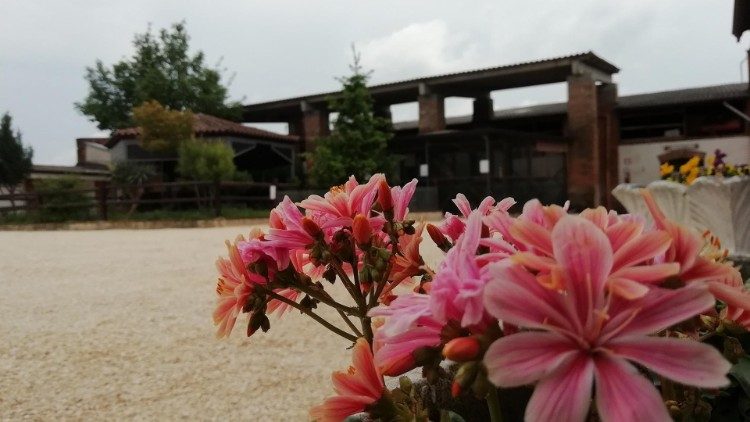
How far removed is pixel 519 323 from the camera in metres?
0.40

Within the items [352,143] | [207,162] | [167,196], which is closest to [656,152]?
[352,143]

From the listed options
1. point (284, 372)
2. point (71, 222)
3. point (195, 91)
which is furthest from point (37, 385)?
point (195, 91)

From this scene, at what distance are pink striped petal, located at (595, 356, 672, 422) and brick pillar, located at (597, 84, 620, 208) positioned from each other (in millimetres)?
24255

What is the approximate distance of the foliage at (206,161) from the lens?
65.2 feet

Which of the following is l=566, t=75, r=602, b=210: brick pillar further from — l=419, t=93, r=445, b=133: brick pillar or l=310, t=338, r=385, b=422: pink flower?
l=310, t=338, r=385, b=422: pink flower

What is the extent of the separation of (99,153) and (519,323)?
41574mm

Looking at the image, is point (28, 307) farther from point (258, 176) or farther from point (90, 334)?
point (258, 176)

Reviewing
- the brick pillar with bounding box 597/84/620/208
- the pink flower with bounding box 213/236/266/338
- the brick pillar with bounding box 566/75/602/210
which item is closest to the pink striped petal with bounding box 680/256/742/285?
the pink flower with bounding box 213/236/266/338

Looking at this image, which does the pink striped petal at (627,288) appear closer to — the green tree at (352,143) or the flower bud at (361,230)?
the flower bud at (361,230)

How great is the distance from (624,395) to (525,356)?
61 mm

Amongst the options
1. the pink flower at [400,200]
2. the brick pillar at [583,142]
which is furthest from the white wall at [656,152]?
the pink flower at [400,200]

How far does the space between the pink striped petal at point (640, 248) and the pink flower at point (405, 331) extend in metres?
0.14

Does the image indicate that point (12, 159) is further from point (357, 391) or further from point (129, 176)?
point (357, 391)

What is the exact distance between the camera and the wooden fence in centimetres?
1869
